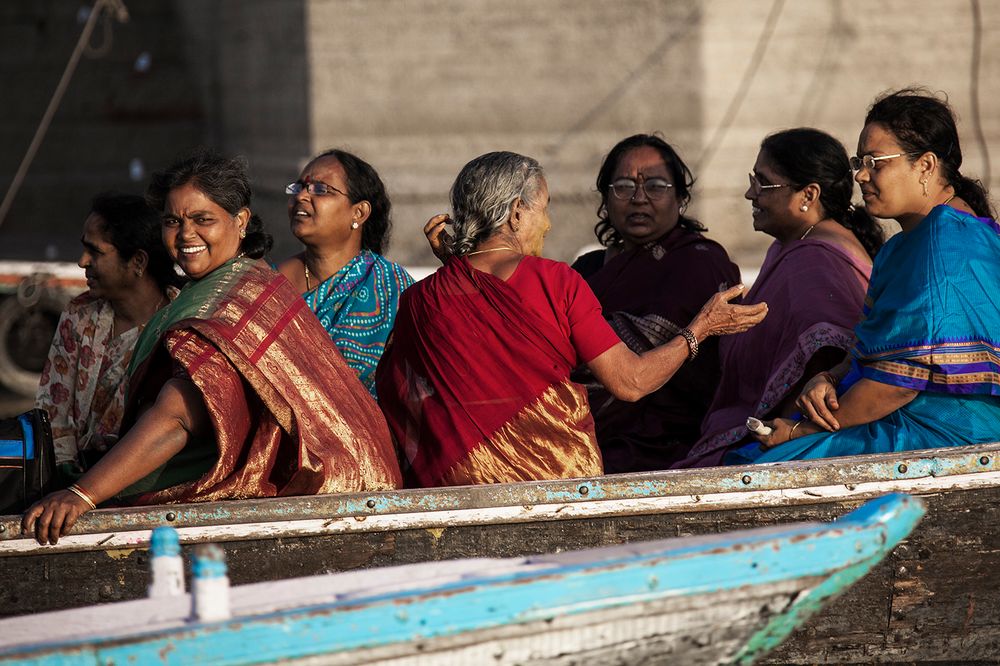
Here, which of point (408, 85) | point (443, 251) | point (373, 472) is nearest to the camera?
point (373, 472)

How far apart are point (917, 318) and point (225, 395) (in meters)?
1.97

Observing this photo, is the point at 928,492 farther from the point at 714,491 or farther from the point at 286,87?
the point at 286,87

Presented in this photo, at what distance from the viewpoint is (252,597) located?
8.14 ft

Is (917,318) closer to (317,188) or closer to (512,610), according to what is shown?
(512,610)

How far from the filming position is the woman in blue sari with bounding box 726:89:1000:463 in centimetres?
374

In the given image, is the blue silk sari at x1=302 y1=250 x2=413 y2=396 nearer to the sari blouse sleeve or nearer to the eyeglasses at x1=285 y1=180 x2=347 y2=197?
the eyeglasses at x1=285 y1=180 x2=347 y2=197

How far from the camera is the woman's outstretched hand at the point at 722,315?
12.4ft

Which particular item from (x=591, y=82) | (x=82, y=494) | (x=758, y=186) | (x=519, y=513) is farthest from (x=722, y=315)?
(x=591, y=82)

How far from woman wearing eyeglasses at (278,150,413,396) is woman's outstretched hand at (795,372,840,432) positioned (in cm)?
152

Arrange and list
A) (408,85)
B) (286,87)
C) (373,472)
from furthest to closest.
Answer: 1. (286,87)
2. (408,85)
3. (373,472)

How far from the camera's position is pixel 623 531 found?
3.68 metres

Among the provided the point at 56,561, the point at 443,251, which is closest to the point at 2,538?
the point at 56,561

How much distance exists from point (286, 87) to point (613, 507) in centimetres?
697

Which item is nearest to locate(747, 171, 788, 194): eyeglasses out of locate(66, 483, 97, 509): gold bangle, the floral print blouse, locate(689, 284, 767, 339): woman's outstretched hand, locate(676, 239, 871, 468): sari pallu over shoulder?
locate(676, 239, 871, 468): sari pallu over shoulder
